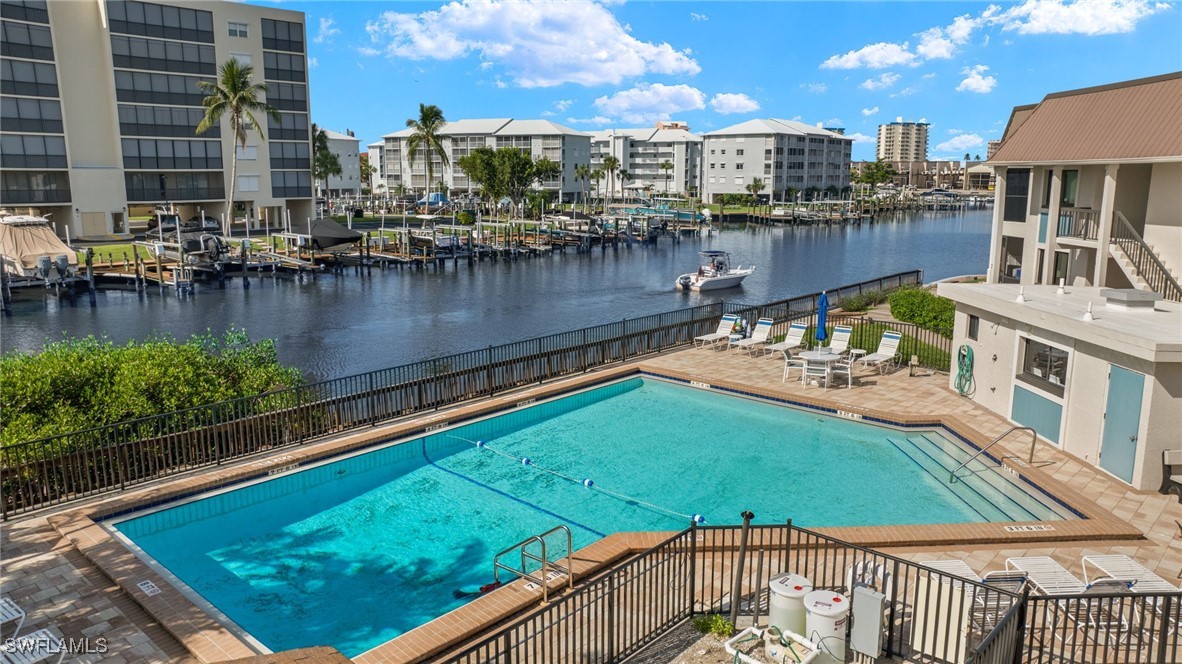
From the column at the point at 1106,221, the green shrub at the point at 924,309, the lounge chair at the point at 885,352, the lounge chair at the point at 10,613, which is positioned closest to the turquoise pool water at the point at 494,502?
the lounge chair at the point at 10,613

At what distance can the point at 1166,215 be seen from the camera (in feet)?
65.4

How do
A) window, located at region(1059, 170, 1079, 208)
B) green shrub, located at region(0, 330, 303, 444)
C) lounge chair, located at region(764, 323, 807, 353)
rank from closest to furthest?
green shrub, located at region(0, 330, 303, 444) < lounge chair, located at region(764, 323, 807, 353) < window, located at region(1059, 170, 1079, 208)

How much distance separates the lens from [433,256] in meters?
62.0

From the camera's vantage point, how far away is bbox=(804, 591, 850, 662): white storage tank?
282 inches

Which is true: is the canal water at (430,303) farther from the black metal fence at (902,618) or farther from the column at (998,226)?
the black metal fence at (902,618)

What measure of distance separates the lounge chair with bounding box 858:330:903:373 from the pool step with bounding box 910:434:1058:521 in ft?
13.0

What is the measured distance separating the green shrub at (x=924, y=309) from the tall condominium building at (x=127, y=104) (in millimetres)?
49135

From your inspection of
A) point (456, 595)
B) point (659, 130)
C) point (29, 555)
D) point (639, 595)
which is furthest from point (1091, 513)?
point (659, 130)

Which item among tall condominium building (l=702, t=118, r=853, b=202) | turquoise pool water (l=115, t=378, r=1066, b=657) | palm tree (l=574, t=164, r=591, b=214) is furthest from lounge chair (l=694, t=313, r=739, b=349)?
tall condominium building (l=702, t=118, r=853, b=202)

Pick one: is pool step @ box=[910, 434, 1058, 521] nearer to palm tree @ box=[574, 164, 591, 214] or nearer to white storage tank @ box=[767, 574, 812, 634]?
white storage tank @ box=[767, 574, 812, 634]

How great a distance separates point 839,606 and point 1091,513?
636 centimetres

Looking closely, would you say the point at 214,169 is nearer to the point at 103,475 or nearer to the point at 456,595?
the point at 103,475

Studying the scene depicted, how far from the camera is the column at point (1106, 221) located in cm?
2073

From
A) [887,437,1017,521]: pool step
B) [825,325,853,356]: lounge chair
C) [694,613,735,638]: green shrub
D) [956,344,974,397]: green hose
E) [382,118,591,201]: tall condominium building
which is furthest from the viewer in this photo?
[382,118,591,201]: tall condominium building
